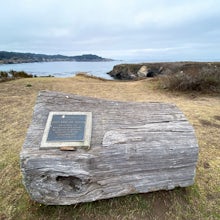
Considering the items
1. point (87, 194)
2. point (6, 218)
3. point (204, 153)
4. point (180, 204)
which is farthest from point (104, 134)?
point (204, 153)

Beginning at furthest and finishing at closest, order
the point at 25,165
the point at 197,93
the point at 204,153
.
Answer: the point at 197,93 < the point at 204,153 < the point at 25,165

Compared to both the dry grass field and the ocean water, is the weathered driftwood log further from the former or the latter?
the ocean water

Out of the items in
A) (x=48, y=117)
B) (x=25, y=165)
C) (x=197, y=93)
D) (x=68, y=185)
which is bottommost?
(x=197, y=93)

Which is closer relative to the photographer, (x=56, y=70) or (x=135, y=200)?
(x=135, y=200)

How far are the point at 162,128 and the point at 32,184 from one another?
147 cm

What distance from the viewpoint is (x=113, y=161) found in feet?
6.61

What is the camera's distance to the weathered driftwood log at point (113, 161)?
192 centimetres

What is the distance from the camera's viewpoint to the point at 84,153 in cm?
197

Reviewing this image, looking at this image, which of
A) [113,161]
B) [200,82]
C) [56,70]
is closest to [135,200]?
[113,161]

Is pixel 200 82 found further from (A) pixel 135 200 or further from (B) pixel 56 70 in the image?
(B) pixel 56 70

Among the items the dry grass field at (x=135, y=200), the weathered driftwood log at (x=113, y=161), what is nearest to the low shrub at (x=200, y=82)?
the dry grass field at (x=135, y=200)

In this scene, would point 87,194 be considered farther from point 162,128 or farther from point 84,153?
point 162,128

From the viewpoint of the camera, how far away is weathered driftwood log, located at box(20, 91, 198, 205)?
1.92m

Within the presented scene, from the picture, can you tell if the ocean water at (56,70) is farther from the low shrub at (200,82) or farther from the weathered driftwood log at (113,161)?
the weathered driftwood log at (113,161)
